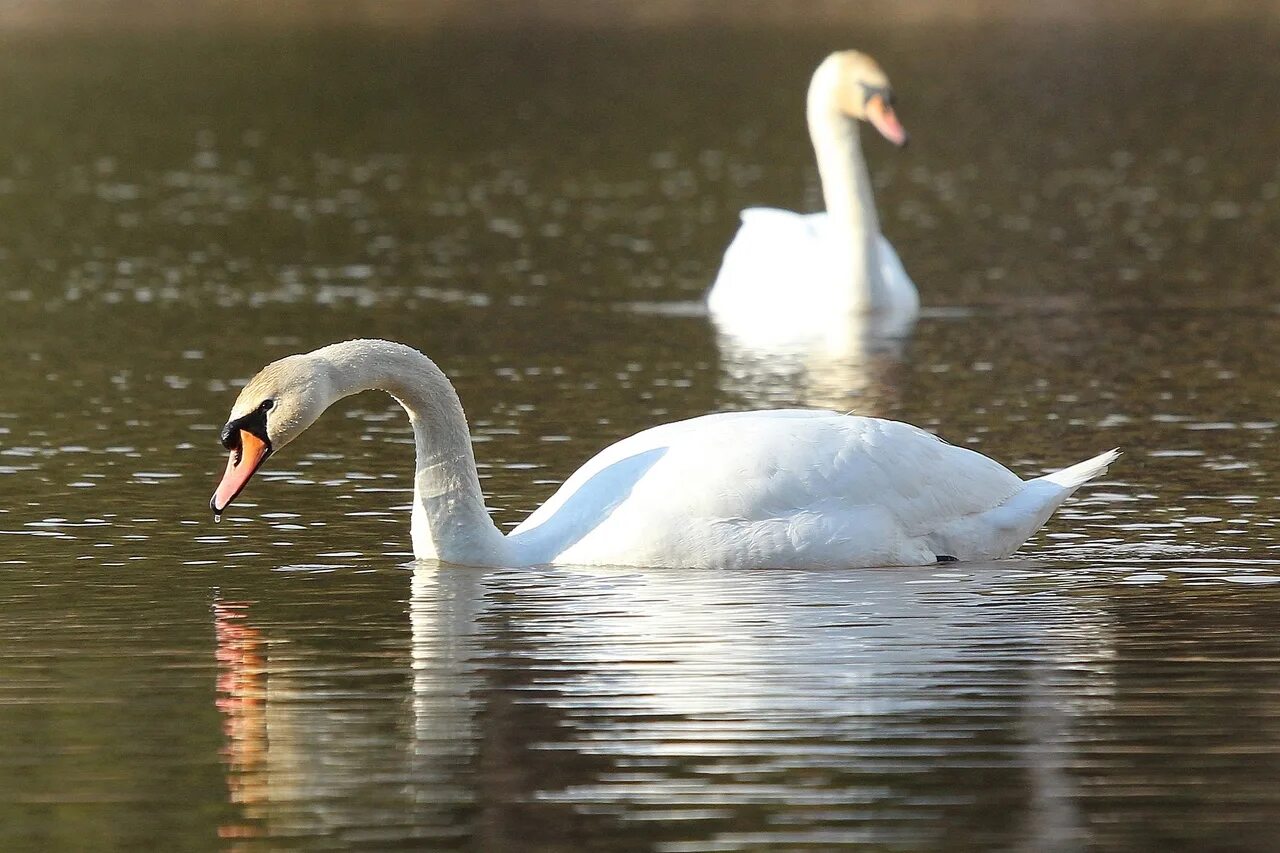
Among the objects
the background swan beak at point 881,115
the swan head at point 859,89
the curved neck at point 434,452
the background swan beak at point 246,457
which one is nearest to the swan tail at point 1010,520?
the curved neck at point 434,452

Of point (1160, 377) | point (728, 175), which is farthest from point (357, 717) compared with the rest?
point (728, 175)

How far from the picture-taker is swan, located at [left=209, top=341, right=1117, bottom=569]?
10.7 metres

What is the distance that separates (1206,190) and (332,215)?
9.04 meters

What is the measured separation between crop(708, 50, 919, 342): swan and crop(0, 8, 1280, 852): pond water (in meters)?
0.55

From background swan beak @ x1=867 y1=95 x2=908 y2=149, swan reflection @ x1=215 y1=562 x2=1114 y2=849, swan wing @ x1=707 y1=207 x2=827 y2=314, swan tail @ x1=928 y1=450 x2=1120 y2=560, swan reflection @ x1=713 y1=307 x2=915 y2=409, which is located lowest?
swan reflection @ x1=215 y1=562 x2=1114 y2=849

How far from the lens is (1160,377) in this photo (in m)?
16.9

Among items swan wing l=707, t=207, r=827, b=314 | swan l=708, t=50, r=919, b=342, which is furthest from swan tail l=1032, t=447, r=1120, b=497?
swan wing l=707, t=207, r=827, b=314

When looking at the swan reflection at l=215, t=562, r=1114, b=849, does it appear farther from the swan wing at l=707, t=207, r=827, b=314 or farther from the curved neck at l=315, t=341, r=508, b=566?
the swan wing at l=707, t=207, r=827, b=314

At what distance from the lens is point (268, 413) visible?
34.4ft

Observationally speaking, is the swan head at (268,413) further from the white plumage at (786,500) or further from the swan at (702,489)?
the white plumage at (786,500)

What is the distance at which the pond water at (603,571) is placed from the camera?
7727mm

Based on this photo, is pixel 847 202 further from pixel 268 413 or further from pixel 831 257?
pixel 268 413

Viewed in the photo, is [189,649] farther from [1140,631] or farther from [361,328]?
[361,328]

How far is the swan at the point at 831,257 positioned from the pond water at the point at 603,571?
1.80 feet
